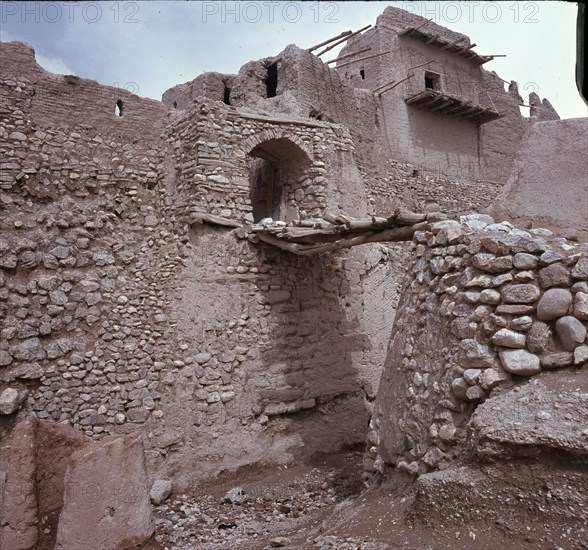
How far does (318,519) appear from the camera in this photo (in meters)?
5.08

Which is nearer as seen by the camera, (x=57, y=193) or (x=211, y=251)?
(x=57, y=193)

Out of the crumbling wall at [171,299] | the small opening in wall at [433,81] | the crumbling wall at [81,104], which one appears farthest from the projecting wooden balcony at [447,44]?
the crumbling wall at [81,104]

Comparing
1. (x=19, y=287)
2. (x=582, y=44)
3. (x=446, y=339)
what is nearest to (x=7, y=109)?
(x=19, y=287)

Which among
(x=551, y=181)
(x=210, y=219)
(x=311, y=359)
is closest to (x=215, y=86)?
(x=210, y=219)

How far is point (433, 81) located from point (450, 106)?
4.81ft

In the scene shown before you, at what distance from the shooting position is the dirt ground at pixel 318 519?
280cm

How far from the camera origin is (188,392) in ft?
21.2

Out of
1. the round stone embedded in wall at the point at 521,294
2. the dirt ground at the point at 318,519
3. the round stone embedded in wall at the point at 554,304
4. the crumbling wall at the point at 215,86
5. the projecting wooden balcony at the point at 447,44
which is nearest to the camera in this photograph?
the dirt ground at the point at 318,519

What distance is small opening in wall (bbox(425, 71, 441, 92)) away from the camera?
16.7 metres

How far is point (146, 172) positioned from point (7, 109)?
1.78 m

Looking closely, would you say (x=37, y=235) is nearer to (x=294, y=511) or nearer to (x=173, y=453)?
(x=173, y=453)

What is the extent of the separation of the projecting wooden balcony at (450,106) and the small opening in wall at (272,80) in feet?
17.2

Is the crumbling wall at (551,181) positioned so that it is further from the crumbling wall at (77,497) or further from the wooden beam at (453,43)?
the wooden beam at (453,43)

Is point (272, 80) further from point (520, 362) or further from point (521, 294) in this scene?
point (520, 362)
